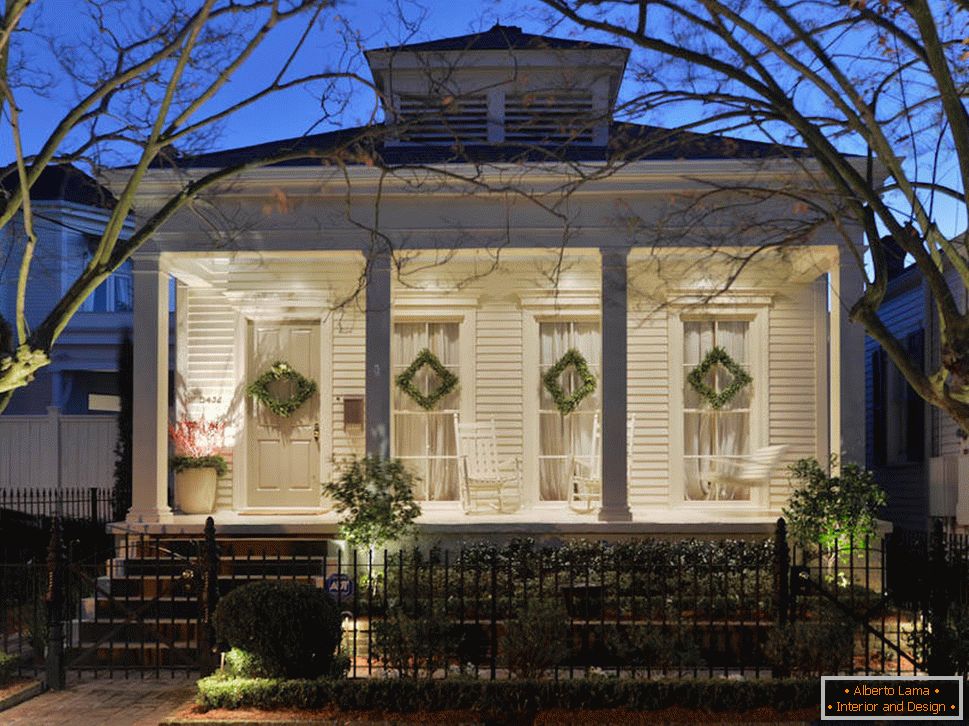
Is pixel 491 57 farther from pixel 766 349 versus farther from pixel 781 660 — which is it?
pixel 781 660

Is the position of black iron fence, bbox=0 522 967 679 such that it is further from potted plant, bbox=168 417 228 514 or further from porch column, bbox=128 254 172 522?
potted plant, bbox=168 417 228 514

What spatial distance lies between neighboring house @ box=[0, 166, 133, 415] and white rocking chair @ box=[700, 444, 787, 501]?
1183cm

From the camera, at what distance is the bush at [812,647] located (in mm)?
10094

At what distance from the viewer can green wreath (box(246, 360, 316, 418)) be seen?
17344 millimetres

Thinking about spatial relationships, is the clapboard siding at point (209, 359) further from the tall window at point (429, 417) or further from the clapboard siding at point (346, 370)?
the tall window at point (429, 417)

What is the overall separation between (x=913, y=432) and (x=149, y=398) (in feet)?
37.9

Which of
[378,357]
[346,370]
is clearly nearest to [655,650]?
[378,357]

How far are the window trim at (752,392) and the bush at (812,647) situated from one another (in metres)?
6.96

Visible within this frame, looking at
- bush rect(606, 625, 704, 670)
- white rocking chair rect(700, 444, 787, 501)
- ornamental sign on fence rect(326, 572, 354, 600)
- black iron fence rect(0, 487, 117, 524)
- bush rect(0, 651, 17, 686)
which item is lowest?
bush rect(0, 651, 17, 686)

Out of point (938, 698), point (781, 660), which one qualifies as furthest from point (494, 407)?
point (938, 698)

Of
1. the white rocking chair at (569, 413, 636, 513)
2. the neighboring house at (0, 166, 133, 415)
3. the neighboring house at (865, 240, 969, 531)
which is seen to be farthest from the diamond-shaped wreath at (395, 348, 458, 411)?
the neighboring house at (0, 166, 133, 415)

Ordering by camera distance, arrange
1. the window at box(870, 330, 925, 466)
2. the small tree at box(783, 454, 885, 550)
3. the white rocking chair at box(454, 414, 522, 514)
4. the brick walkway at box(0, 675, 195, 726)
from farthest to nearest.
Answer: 1. the window at box(870, 330, 925, 466)
2. the white rocking chair at box(454, 414, 522, 514)
3. the small tree at box(783, 454, 885, 550)
4. the brick walkway at box(0, 675, 195, 726)

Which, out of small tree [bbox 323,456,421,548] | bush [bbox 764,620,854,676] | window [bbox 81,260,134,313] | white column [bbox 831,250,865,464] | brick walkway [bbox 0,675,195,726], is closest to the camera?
brick walkway [bbox 0,675,195,726]

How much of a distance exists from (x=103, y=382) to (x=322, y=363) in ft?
32.5
